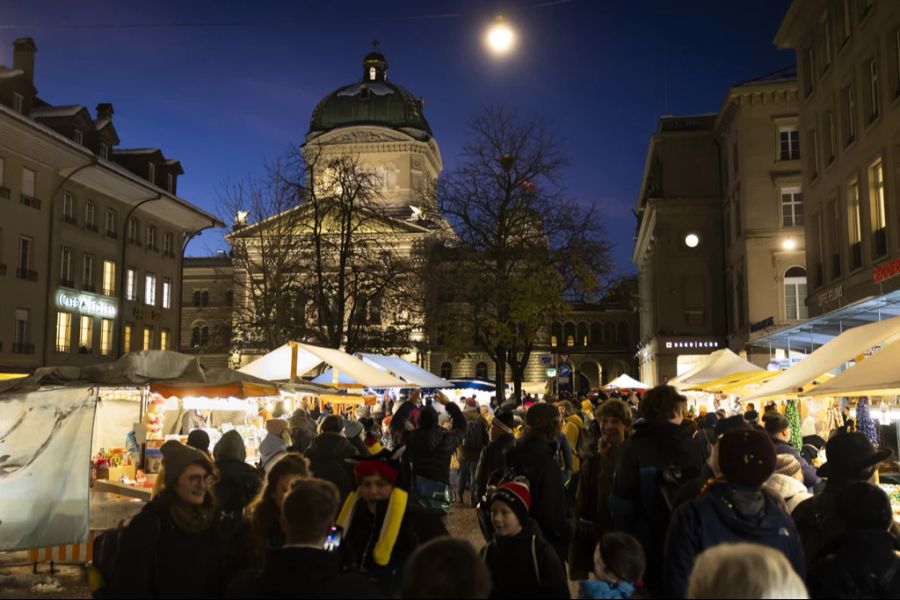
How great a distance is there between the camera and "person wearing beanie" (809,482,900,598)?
3.87m

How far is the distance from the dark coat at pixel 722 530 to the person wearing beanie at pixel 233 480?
3.45 meters

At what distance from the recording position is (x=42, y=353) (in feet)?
121

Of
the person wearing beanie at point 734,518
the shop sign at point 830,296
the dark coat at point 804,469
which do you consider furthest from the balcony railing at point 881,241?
the person wearing beanie at point 734,518

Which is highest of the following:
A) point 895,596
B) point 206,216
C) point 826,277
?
point 206,216

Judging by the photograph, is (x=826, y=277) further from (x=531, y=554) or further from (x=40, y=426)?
(x=531, y=554)

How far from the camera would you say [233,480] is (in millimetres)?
6984

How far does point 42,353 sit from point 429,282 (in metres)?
15.7

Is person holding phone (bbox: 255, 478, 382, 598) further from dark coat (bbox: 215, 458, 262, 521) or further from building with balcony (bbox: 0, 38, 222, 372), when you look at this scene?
building with balcony (bbox: 0, 38, 222, 372)

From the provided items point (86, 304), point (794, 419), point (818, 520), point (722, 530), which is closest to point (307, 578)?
point (722, 530)

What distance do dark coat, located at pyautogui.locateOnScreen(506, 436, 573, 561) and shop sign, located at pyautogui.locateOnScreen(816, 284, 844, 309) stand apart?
801 inches

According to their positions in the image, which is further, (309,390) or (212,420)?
(212,420)

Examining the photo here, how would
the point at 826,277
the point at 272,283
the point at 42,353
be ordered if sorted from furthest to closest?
the point at 42,353 → the point at 272,283 → the point at 826,277

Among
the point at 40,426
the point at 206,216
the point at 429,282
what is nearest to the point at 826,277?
the point at 429,282

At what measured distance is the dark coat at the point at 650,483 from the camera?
5387 mm
